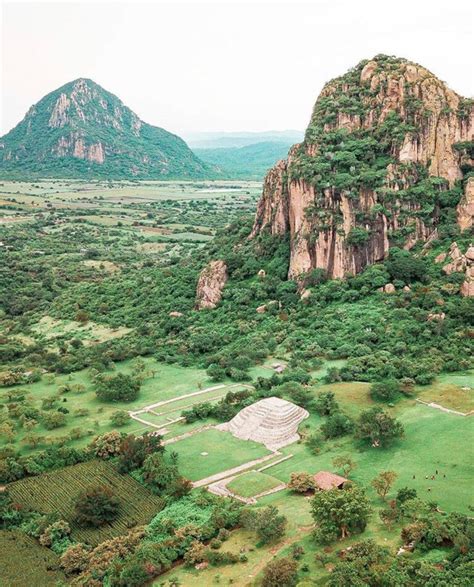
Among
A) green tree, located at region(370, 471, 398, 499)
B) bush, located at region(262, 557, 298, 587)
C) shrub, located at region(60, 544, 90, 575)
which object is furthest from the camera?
green tree, located at region(370, 471, 398, 499)

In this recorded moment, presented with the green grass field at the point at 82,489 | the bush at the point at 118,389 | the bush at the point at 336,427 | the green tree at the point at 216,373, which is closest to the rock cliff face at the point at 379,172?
the green tree at the point at 216,373

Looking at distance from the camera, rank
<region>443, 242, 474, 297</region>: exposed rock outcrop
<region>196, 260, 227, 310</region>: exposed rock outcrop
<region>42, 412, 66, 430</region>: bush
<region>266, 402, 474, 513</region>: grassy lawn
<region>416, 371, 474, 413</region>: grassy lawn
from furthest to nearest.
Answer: <region>196, 260, 227, 310</region>: exposed rock outcrop → <region>443, 242, 474, 297</region>: exposed rock outcrop → <region>42, 412, 66, 430</region>: bush → <region>416, 371, 474, 413</region>: grassy lawn → <region>266, 402, 474, 513</region>: grassy lawn

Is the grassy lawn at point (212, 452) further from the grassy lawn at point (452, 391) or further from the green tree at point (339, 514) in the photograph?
the grassy lawn at point (452, 391)

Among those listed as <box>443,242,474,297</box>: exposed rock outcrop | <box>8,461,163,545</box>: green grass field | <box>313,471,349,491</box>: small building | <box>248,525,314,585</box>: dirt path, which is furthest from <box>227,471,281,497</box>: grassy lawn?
<box>443,242,474,297</box>: exposed rock outcrop

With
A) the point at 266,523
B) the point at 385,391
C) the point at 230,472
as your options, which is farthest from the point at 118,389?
the point at 266,523

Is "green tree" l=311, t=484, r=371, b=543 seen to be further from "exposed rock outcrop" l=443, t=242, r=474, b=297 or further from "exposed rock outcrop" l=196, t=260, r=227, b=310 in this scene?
"exposed rock outcrop" l=196, t=260, r=227, b=310

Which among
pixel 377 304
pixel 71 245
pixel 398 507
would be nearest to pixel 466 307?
pixel 377 304
